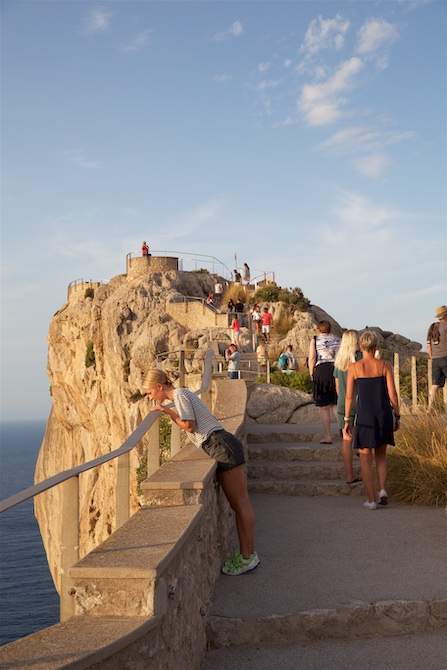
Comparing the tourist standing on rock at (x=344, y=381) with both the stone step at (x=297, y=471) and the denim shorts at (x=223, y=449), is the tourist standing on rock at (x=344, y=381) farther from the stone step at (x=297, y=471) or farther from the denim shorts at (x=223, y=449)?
Result: the denim shorts at (x=223, y=449)

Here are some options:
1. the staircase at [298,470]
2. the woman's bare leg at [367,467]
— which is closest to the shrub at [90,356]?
the staircase at [298,470]

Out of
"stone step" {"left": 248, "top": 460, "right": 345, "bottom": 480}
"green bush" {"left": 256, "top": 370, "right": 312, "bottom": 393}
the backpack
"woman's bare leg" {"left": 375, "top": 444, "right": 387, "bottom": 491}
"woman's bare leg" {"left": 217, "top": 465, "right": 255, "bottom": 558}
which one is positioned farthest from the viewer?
the backpack

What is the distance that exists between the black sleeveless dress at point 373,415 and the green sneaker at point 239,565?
81.0 inches

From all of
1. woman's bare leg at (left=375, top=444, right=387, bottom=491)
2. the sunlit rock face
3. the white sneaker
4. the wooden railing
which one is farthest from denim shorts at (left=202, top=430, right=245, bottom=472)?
the sunlit rock face

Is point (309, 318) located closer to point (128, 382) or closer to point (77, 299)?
point (128, 382)

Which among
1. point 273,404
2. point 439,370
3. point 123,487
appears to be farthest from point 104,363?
point 123,487

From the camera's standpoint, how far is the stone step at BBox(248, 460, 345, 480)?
810cm

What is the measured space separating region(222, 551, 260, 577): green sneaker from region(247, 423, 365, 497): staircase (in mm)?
2671

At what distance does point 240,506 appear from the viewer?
16.6 feet

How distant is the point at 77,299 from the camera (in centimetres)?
4619

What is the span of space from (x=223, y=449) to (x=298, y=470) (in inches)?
130

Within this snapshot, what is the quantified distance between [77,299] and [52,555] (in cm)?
1703

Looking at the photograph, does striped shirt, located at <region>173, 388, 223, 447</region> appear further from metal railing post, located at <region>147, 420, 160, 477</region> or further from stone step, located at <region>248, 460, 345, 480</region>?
stone step, located at <region>248, 460, 345, 480</region>

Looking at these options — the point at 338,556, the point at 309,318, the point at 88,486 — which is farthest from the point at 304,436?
the point at 88,486
